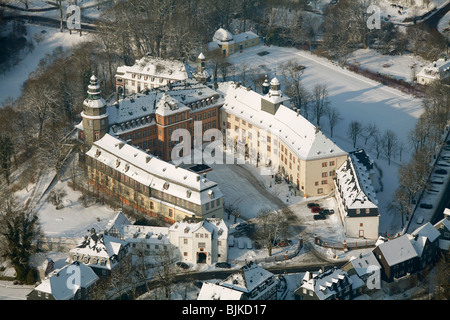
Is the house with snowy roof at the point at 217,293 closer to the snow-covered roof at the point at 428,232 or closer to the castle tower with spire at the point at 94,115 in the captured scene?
the snow-covered roof at the point at 428,232

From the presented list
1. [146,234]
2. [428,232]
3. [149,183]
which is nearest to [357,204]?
[428,232]

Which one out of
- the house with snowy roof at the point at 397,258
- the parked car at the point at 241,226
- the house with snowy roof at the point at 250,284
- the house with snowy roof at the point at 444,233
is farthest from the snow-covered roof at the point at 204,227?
the house with snowy roof at the point at 444,233

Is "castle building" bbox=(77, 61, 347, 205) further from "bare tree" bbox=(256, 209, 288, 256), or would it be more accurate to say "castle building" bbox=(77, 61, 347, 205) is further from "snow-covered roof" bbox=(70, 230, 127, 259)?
"snow-covered roof" bbox=(70, 230, 127, 259)

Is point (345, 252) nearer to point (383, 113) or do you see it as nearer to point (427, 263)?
point (427, 263)

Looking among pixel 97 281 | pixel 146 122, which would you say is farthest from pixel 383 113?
pixel 97 281

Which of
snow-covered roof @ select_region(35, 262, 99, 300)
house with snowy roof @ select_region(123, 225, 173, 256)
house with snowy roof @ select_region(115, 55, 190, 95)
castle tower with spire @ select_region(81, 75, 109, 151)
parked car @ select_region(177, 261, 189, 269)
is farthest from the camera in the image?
house with snowy roof @ select_region(115, 55, 190, 95)

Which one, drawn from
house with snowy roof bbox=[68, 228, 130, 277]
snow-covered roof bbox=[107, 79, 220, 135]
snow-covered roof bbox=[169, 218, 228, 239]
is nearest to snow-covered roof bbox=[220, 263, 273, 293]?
snow-covered roof bbox=[169, 218, 228, 239]

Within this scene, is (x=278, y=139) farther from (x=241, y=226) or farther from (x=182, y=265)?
(x=182, y=265)
